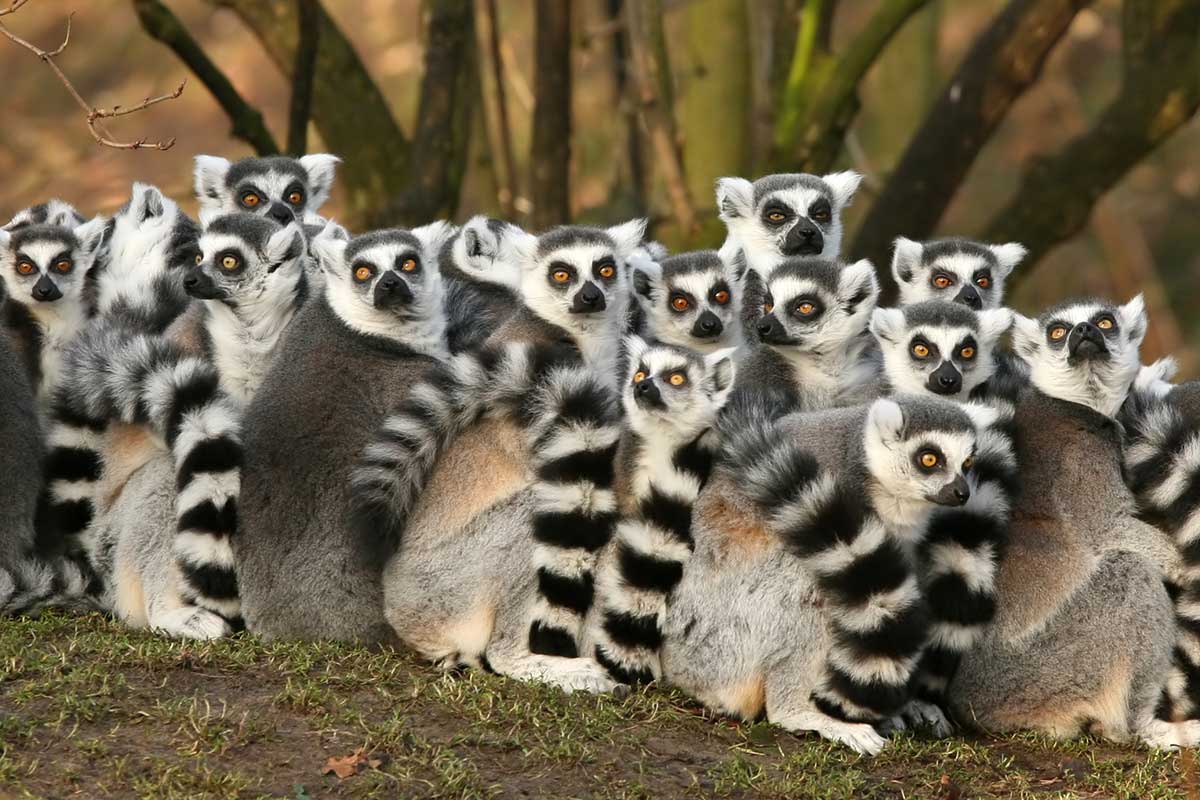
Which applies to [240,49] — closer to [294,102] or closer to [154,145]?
[294,102]

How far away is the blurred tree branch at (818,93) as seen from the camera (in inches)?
382

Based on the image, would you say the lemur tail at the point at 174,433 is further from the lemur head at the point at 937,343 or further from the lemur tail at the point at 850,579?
the lemur head at the point at 937,343

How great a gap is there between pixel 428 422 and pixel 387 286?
772 mm

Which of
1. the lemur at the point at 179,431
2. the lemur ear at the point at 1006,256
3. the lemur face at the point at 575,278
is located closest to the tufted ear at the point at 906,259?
the lemur ear at the point at 1006,256

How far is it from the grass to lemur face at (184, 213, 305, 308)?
153 centimetres

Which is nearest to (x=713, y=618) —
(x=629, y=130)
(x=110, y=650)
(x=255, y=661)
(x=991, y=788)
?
(x=991, y=788)

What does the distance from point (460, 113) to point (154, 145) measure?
5320 mm

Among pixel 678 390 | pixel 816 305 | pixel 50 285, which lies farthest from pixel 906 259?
pixel 50 285

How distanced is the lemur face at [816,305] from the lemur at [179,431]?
2.05m

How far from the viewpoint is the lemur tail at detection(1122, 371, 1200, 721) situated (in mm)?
5555

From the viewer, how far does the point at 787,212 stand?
24.6 ft

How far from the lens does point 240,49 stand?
1991 cm

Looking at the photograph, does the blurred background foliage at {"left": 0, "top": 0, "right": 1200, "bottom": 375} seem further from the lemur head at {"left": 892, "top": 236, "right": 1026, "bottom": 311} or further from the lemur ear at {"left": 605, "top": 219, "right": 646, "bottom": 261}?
the lemur ear at {"left": 605, "top": 219, "right": 646, "bottom": 261}

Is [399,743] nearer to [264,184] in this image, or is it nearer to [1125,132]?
[264,184]
